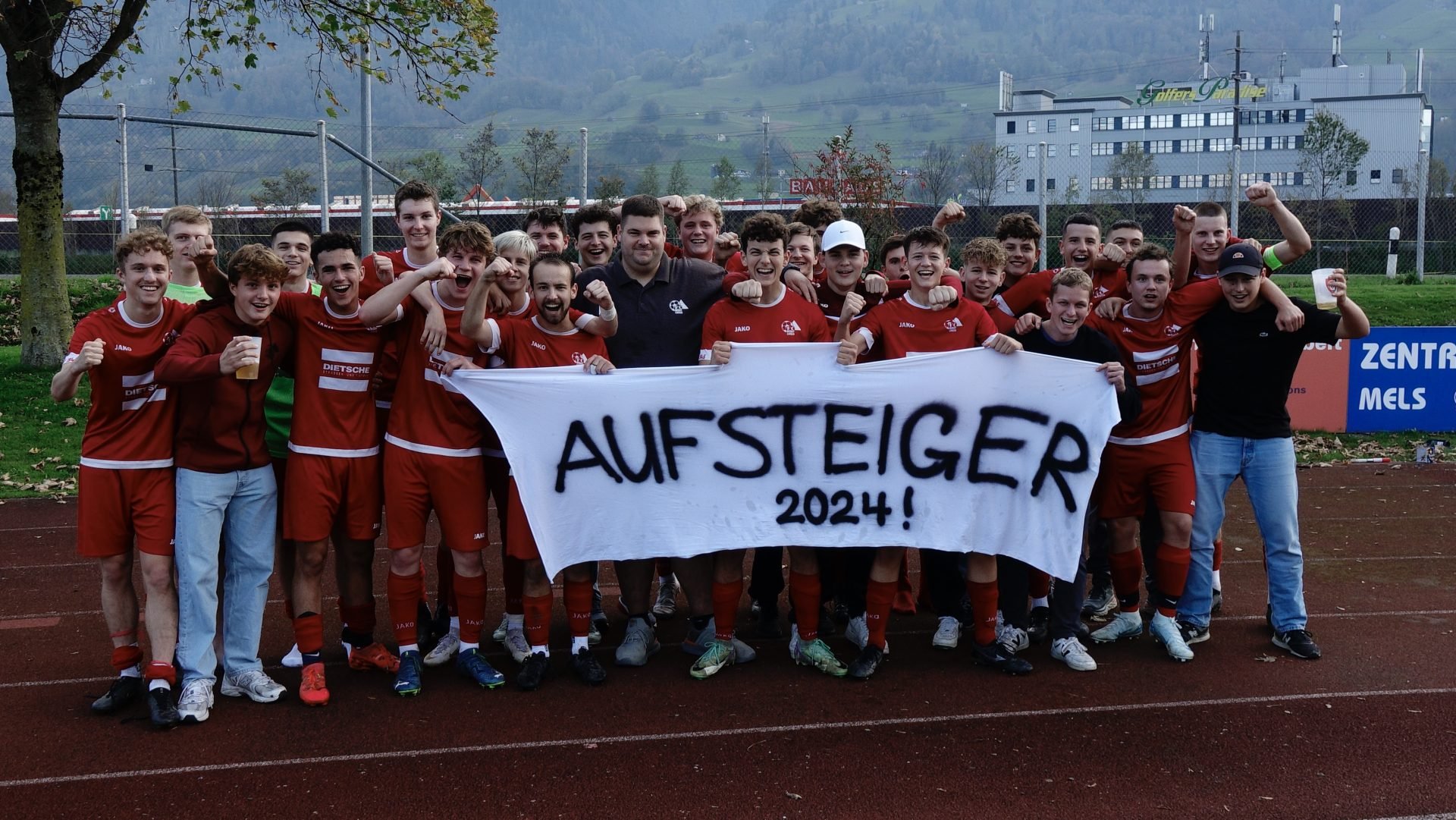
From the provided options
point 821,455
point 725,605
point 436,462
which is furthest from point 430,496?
point 821,455

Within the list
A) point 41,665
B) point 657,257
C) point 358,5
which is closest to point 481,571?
point 657,257

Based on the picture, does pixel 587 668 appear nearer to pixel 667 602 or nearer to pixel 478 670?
pixel 478 670

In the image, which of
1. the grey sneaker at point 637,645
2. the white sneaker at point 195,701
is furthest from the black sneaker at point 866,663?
the white sneaker at point 195,701

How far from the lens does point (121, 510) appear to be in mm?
5484

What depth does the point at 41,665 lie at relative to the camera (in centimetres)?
642

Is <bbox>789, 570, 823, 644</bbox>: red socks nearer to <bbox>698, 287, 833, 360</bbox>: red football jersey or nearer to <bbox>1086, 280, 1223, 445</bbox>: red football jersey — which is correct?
<bbox>698, 287, 833, 360</bbox>: red football jersey

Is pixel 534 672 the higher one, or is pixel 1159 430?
pixel 1159 430

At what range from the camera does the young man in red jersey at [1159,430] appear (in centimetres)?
627

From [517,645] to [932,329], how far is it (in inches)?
105

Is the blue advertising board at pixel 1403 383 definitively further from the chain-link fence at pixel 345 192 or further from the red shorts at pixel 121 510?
the red shorts at pixel 121 510

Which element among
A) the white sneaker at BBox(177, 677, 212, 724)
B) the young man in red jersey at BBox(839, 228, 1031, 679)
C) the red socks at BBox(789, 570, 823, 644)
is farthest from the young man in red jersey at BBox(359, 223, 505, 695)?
the young man in red jersey at BBox(839, 228, 1031, 679)

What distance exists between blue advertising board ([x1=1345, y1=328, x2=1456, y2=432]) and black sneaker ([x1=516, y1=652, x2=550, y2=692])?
1020cm

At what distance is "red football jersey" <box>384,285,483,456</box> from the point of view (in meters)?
5.84

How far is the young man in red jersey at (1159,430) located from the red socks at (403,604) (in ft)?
11.6
